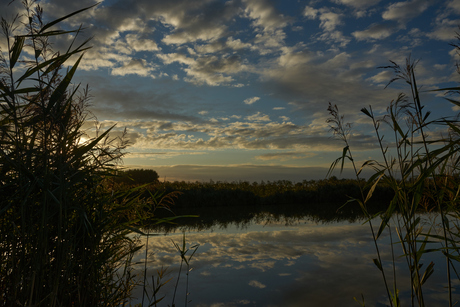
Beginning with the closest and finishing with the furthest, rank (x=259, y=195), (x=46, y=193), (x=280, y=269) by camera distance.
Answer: (x=46, y=193), (x=280, y=269), (x=259, y=195)

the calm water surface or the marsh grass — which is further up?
the marsh grass

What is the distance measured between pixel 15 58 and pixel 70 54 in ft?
0.94

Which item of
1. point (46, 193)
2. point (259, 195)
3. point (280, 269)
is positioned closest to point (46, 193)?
point (46, 193)

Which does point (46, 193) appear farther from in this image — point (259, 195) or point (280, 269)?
point (259, 195)

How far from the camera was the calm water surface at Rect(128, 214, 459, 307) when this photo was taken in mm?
2684

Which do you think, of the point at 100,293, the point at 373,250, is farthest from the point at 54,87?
the point at 373,250

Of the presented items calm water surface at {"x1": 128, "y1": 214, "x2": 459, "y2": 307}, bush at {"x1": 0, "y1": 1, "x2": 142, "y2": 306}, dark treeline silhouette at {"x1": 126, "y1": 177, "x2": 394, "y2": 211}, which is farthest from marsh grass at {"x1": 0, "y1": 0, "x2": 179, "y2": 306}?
dark treeline silhouette at {"x1": 126, "y1": 177, "x2": 394, "y2": 211}

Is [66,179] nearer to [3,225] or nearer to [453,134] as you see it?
[3,225]

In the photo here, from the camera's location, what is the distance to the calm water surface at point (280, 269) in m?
2.68

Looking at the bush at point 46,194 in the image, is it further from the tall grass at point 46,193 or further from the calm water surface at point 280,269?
the calm water surface at point 280,269

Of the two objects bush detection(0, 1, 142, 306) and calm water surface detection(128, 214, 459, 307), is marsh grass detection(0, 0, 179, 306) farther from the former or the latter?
calm water surface detection(128, 214, 459, 307)

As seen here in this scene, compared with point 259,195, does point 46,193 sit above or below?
above

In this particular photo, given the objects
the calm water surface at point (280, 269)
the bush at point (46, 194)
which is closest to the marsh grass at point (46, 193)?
the bush at point (46, 194)

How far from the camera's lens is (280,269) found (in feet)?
11.3
